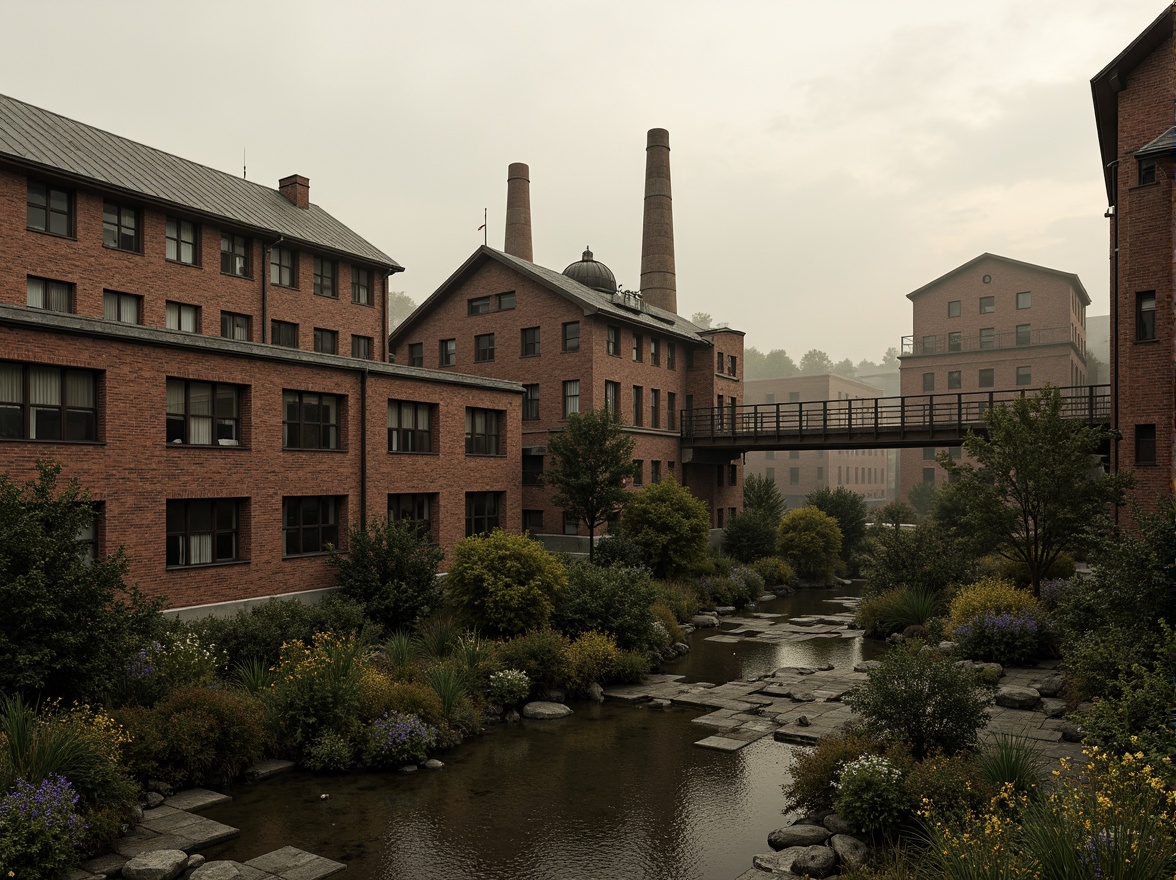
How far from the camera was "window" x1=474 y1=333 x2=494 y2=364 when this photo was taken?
136 ft

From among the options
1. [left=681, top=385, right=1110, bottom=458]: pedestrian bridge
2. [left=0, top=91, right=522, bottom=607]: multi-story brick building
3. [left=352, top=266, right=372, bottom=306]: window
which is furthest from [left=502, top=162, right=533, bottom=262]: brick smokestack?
[left=0, top=91, right=522, bottom=607]: multi-story brick building

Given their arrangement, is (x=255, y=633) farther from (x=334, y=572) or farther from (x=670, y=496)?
(x=670, y=496)

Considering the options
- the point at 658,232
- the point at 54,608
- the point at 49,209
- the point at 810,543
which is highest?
the point at 658,232

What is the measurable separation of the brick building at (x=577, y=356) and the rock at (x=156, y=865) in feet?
71.3

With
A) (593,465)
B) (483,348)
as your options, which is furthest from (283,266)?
(593,465)

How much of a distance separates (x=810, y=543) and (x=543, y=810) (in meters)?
30.4

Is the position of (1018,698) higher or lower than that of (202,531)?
lower

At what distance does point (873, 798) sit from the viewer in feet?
34.1

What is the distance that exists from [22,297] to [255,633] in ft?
46.5

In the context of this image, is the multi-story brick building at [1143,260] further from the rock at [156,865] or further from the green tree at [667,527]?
the rock at [156,865]

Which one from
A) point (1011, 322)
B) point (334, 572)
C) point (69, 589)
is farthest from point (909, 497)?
point (69, 589)

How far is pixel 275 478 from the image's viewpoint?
75.9 feet

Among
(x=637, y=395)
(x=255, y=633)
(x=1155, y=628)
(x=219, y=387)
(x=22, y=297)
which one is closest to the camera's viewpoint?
(x=1155, y=628)

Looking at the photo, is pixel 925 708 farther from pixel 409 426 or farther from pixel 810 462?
pixel 810 462
